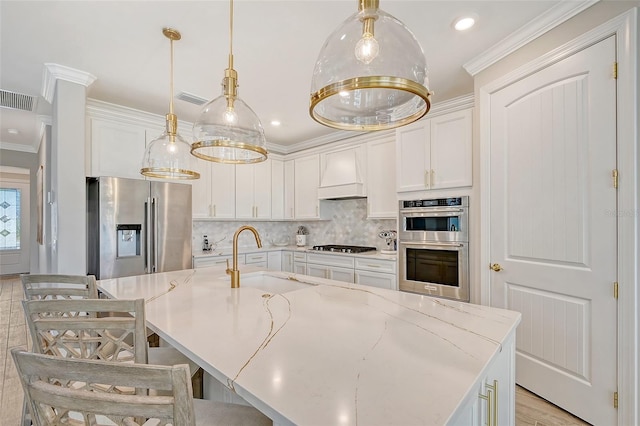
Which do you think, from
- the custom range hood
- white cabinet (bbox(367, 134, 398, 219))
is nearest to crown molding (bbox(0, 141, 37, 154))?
the custom range hood

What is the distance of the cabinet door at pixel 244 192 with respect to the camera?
4.29m

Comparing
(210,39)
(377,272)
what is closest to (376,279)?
(377,272)

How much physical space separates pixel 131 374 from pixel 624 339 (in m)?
2.25

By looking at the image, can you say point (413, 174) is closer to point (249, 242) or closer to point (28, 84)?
point (249, 242)

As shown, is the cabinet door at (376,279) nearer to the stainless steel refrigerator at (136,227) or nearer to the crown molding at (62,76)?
the stainless steel refrigerator at (136,227)

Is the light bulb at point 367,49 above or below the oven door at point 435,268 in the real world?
above

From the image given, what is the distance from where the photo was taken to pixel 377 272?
3375 mm

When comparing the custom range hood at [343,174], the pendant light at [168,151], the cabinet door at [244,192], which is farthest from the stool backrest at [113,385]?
the cabinet door at [244,192]

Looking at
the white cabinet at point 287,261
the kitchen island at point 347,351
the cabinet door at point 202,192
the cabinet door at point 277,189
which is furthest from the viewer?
the cabinet door at point 277,189

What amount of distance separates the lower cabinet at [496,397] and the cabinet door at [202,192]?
355 centimetres

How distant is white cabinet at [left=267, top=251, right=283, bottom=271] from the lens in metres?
4.34

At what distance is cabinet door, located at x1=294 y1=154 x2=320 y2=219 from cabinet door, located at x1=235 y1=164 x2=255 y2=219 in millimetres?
712

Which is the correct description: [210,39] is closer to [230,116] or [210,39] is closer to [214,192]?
[230,116]

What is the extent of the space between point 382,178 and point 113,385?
338 cm
